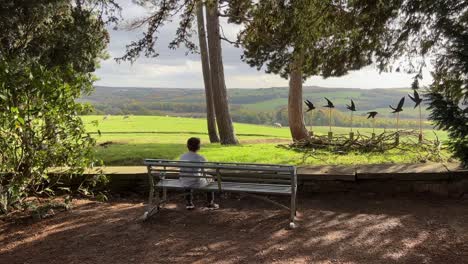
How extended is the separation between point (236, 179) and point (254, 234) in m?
0.82

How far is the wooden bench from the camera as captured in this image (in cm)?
511

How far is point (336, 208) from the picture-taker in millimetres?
5812

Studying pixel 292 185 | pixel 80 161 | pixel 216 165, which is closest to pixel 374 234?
pixel 292 185

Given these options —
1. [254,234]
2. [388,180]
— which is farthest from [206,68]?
[254,234]

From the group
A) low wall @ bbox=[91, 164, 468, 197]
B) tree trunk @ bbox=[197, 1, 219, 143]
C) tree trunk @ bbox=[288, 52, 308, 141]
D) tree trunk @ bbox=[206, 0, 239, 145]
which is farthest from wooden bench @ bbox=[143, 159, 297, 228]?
tree trunk @ bbox=[197, 1, 219, 143]

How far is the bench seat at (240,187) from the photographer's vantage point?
516 cm

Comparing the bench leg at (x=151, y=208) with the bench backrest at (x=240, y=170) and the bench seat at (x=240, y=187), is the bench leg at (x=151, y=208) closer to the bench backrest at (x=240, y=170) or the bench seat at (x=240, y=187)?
the bench seat at (x=240, y=187)

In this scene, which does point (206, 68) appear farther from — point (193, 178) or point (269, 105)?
point (269, 105)

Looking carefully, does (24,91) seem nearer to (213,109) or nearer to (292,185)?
(292,185)

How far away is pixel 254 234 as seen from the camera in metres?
4.84

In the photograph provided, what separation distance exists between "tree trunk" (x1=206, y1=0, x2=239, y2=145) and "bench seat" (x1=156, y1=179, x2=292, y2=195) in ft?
35.3

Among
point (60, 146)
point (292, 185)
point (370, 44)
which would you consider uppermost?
point (370, 44)

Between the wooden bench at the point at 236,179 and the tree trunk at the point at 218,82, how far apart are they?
10.6m

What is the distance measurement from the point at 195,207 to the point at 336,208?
1860 millimetres
